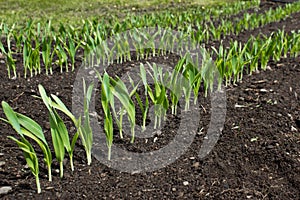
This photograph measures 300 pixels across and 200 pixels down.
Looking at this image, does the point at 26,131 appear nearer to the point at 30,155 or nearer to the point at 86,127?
the point at 30,155

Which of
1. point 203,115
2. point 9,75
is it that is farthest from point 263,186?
point 9,75

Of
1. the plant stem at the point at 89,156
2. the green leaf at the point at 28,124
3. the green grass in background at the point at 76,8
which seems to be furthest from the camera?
the green grass in background at the point at 76,8

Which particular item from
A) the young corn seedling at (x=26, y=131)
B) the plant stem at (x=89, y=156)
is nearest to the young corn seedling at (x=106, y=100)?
the plant stem at (x=89, y=156)

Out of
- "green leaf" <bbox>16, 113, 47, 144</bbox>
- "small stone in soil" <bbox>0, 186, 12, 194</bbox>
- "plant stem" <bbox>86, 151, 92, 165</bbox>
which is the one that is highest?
"green leaf" <bbox>16, 113, 47, 144</bbox>

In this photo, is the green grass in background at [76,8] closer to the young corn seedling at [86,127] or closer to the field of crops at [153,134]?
the field of crops at [153,134]

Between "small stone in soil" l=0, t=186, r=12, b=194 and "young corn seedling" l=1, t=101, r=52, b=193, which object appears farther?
"small stone in soil" l=0, t=186, r=12, b=194

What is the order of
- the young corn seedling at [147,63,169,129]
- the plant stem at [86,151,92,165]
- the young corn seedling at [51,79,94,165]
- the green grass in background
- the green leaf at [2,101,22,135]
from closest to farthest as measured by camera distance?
the green leaf at [2,101,22,135] < the young corn seedling at [51,79,94,165] < the plant stem at [86,151,92,165] < the young corn seedling at [147,63,169,129] < the green grass in background

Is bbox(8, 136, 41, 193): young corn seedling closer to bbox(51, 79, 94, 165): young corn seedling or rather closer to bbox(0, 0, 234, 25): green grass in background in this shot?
bbox(51, 79, 94, 165): young corn seedling

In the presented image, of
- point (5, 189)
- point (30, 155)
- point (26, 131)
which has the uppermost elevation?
point (26, 131)

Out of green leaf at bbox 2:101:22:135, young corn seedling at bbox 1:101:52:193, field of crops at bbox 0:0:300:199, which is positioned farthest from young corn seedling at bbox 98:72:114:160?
green leaf at bbox 2:101:22:135

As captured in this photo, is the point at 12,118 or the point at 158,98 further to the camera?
the point at 158,98

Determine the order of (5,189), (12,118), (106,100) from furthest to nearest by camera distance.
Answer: (106,100) → (5,189) → (12,118)

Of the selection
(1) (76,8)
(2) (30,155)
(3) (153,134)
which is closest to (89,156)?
(2) (30,155)

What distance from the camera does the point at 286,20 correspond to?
745 centimetres
